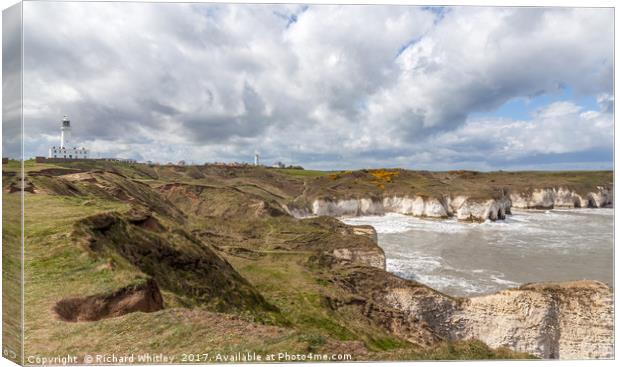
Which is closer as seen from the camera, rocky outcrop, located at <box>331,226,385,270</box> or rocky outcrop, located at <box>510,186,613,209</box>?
rocky outcrop, located at <box>331,226,385,270</box>

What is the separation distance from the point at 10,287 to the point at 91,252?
6.02 ft

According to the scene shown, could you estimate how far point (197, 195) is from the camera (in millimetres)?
41500

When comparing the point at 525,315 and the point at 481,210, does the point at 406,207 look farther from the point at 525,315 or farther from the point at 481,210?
the point at 525,315

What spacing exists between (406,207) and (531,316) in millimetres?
49454

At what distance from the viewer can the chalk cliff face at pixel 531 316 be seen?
1352cm

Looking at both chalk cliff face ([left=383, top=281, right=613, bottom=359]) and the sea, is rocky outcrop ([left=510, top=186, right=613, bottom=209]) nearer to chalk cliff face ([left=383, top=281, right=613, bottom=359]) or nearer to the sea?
the sea

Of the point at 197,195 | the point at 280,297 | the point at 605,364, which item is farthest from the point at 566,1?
the point at 197,195

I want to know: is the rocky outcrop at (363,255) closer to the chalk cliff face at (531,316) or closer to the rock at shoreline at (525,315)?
the rock at shoreline at (525,315)

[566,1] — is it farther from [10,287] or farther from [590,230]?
[590,230]

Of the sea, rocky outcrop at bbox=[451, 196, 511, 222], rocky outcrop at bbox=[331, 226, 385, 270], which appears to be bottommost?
the sea

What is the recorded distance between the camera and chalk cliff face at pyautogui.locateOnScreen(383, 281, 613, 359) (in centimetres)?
1352

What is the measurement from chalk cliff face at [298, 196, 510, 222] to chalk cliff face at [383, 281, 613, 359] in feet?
137

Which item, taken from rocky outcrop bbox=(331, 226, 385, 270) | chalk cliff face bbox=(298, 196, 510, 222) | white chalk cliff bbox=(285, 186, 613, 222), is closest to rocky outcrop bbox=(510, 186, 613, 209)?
white chalk cliff bbox=(285, 186, 613, 222)

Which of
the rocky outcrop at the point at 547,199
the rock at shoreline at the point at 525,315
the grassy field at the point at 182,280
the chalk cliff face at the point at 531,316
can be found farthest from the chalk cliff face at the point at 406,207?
the chalk cliff face at the point at 531,316
